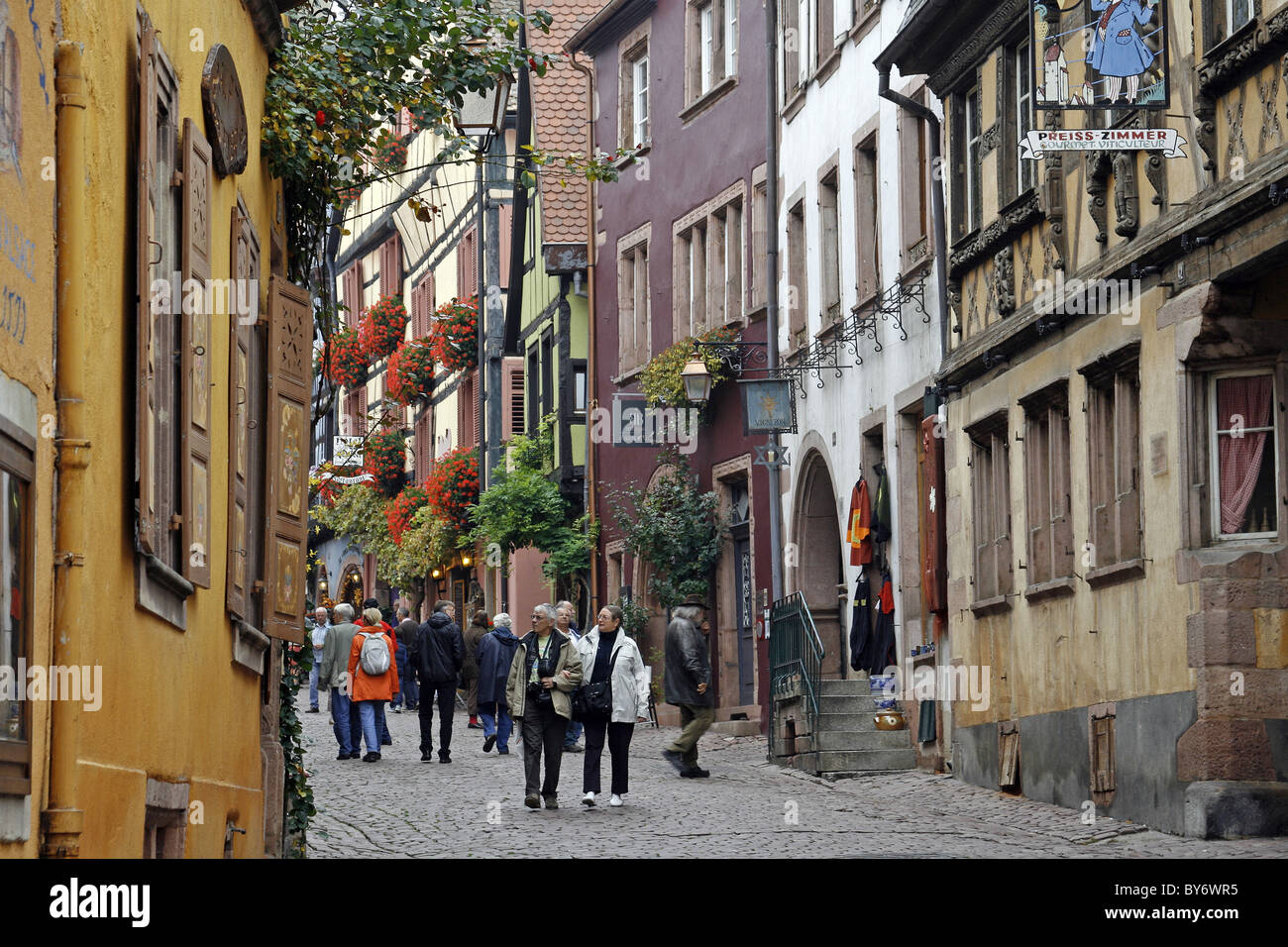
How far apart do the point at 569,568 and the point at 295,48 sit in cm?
2116

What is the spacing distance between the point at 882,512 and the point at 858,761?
2.79 metres

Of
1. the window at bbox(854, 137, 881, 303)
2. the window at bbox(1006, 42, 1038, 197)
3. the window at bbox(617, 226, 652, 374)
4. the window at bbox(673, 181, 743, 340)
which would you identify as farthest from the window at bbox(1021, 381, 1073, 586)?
the window at bbox(617, 226, 652, 374)

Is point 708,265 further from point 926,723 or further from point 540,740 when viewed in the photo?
point 540,740

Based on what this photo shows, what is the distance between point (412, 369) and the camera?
43375mm

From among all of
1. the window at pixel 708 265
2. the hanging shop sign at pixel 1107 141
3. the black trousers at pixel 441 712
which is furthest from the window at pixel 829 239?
the hanging shop sign at pixel 1107 141

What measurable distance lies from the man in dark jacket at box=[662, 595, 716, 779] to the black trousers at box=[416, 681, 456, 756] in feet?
8.61

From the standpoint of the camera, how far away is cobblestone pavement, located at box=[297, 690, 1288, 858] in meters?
13.4

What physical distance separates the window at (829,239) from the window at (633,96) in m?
7.48

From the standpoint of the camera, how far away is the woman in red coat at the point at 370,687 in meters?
21.2

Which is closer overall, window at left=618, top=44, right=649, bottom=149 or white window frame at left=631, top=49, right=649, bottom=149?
white window frame at left=631, top=49, right=649, bottom=149

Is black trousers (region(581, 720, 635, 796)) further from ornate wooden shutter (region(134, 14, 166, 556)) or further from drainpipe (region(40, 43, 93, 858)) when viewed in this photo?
drainpipe (region(40, 43, 93, 858))

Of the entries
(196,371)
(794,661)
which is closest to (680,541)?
(794,661)

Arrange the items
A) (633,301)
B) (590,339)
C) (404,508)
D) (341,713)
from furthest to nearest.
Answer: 1. (404,508)
2. (590,339)
3. (633,301)
4. (341,713)
